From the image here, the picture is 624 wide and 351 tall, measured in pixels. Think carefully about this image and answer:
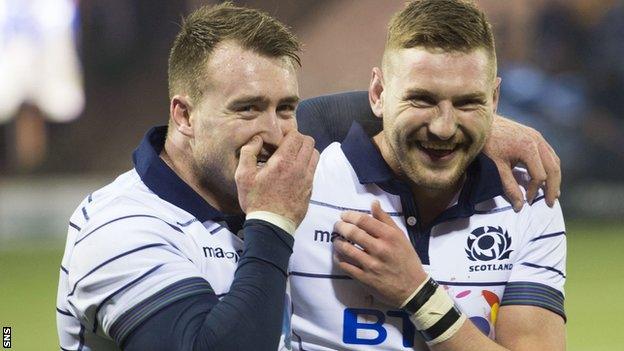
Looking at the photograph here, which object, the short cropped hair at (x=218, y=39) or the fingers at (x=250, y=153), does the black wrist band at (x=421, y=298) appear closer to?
the fingers at (x=250, y=153)

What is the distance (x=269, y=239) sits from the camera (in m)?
2.66

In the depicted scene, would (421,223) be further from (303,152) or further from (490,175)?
(303,152)

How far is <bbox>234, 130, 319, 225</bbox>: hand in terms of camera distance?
273cm

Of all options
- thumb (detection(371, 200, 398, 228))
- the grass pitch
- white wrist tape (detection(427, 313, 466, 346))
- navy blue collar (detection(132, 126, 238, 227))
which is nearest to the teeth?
thumb (detection(371, 200, 398, 228))

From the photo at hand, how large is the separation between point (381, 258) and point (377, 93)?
537 millimetres

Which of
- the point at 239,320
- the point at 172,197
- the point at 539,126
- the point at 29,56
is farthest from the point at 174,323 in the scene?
the point at 539,126

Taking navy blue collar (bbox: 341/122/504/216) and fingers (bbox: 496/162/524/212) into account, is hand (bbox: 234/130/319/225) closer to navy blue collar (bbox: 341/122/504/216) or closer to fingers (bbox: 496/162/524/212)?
navy blue collar (bbox: 341/122/504/216)

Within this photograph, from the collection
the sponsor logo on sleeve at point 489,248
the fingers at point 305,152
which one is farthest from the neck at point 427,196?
the fingers at point 305,152

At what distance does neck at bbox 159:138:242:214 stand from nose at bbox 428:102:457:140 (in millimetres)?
560

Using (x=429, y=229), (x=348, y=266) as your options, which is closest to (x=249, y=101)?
(x=348, y=266)

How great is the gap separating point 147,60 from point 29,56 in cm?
116

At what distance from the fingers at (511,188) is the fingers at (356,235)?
48 centimetres

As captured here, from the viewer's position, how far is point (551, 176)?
321 cm

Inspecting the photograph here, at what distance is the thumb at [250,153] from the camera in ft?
9.12
